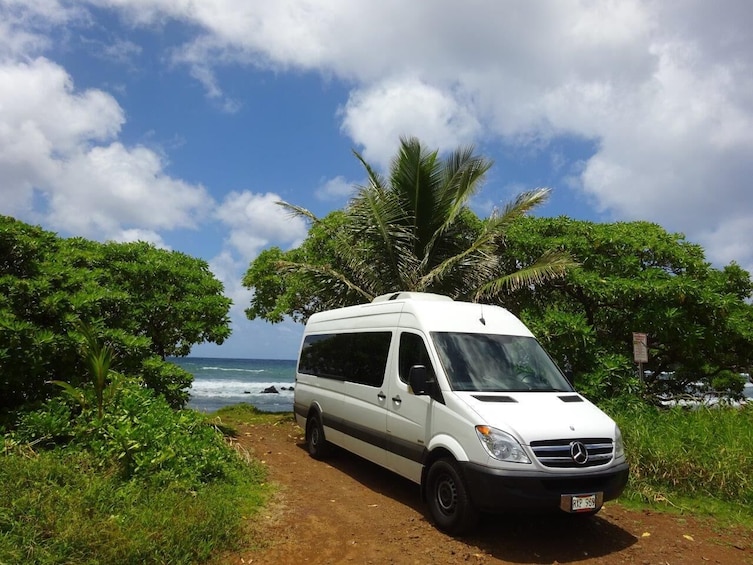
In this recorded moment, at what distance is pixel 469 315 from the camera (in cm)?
709

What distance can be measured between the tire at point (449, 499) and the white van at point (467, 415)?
0.01 m

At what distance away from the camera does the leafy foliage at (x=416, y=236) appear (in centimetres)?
1320

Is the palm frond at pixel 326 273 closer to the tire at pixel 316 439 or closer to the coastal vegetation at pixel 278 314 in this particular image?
the coastal vegetation at pixel 278 314

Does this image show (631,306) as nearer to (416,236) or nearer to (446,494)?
(416,236)

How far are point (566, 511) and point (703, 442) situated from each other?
11.8ft

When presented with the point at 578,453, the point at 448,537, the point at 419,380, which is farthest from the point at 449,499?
the point at 578,453

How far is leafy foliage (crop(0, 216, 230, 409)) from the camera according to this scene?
731 cm

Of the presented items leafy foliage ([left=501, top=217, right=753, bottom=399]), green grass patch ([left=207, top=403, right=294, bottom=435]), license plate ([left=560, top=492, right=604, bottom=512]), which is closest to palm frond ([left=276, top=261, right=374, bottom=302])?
leafy foliage ([left=501, top=217, right=753, bottom=399])

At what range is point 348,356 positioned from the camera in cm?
869

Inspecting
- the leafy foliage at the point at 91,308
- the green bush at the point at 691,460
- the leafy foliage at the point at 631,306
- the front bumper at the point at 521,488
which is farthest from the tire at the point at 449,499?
the leafy foliage at the point at 631,306

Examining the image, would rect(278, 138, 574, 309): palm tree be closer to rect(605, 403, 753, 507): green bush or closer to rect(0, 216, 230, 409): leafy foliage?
rect(0, 216, 230, 409): leafy foliage

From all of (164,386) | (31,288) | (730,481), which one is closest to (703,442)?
(730,481)

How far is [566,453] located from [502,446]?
2.04 feet

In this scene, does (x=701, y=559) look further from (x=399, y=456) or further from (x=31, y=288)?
(x=31, y=288)
